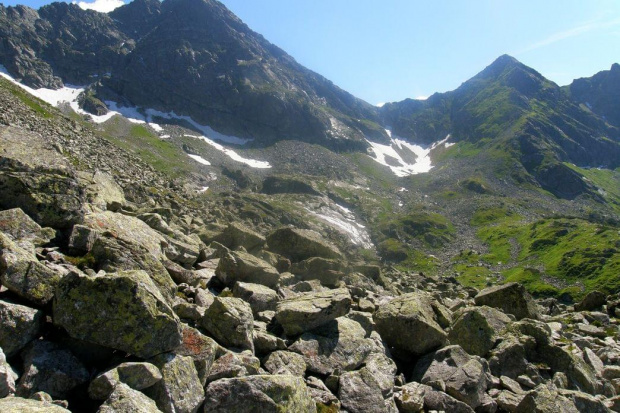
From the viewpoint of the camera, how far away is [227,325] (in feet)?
38.7

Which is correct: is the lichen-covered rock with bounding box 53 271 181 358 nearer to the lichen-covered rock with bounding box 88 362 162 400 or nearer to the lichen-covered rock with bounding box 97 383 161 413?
the lichen-covered rock with bounding box 88 362 162 400

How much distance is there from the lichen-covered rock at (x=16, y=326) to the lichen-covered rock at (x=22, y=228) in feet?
14.3

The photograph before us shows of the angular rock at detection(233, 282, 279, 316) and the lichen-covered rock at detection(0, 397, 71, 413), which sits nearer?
the lichen-covered rock at detection(0, 397, 71, 413)

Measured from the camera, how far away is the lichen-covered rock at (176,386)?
816 centimetres

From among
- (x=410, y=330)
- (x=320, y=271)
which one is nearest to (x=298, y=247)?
(x=320, y=271)

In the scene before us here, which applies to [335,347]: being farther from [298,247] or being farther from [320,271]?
[298,247]

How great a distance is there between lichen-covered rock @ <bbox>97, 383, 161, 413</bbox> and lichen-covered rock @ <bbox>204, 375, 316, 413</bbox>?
183cm

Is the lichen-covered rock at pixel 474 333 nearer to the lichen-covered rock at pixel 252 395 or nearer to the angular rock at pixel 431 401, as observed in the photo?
the angular rock at pixel 431 401

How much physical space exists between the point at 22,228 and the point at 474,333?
64.4 ft

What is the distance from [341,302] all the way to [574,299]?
100 metres

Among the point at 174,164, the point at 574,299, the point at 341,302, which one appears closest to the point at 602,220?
the point at 574,299

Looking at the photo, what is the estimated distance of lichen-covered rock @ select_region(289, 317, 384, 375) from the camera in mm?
13086

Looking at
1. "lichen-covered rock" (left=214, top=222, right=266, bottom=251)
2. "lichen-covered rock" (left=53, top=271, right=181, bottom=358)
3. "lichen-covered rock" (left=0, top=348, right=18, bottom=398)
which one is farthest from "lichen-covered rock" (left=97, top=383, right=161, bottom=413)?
"lichen-covered rock" (left=214, top=222, right=266, bottom=251)

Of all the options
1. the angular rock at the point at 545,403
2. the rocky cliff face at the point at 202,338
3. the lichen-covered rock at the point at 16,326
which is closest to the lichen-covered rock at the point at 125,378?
the rocky cliff face at the point at 202,338
